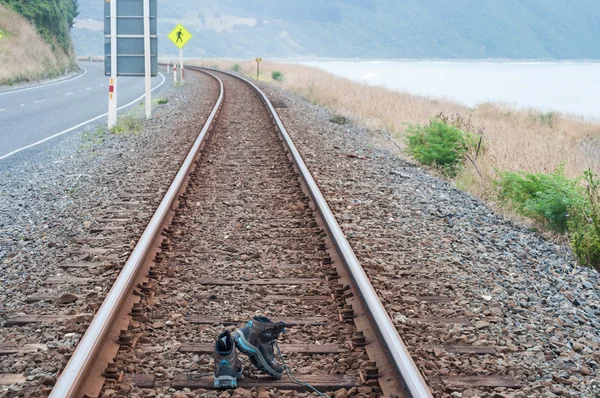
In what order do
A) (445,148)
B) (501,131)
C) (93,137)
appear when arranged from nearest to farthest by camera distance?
(445,148)
(93,137)
(501,131)

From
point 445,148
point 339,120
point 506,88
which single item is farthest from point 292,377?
point 506,88

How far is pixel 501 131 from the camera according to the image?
16781 millimetres

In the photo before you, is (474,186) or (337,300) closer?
(337,300)

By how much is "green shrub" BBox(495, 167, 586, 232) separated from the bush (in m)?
2.58

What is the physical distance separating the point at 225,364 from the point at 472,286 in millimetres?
2422

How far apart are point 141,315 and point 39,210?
3915 millimetres

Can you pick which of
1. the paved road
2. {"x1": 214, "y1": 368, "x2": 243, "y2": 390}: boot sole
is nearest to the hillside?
the paved road

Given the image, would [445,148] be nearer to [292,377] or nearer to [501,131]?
[501,131]

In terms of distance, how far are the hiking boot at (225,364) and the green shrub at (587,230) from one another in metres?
3.86

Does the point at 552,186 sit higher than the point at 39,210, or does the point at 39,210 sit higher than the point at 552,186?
the point at 552,186

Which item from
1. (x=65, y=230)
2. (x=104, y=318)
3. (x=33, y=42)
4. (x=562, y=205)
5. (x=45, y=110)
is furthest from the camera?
(x=33, y=42)

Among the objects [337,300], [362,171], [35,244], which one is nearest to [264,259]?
[337,300]

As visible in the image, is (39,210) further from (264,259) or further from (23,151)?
(23,151)

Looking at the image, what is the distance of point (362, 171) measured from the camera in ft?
33.7
